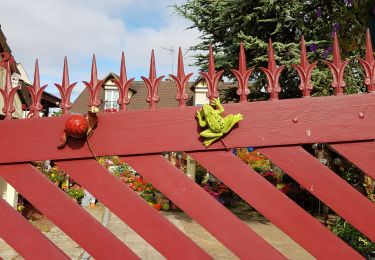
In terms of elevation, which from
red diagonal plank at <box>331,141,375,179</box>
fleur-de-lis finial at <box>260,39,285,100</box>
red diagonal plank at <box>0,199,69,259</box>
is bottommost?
red diagonal plank at <box>0,199,69,259</box>

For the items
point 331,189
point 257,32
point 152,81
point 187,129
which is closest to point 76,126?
point 152,81

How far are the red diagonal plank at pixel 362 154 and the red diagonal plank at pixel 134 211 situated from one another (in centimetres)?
80

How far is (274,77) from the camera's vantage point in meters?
1.78

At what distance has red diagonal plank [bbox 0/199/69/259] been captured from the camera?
195cm

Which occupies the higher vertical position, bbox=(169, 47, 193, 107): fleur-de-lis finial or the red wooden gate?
bbox=(169, 47, 193, 107): fleur-de-lis finial

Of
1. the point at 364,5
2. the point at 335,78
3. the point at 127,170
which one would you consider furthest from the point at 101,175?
the point at 127,170

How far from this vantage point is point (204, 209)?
183 centimetres

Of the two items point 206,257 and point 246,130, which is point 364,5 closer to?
point 246,130

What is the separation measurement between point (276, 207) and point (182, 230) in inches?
286

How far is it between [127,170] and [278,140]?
518 inches

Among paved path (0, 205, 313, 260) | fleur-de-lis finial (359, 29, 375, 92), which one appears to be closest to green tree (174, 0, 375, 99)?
paved path (0, 205, 313, 260)

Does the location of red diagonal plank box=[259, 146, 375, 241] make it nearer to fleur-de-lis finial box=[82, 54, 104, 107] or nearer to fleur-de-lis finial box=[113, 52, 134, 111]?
fleur-de-lis finial box=[113, 52, 134, 111]

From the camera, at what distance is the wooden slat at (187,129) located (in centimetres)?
178

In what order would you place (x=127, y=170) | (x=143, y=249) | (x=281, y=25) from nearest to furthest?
(x=143, y=249)
(x=281, y=25)
(x=127, y=170)
